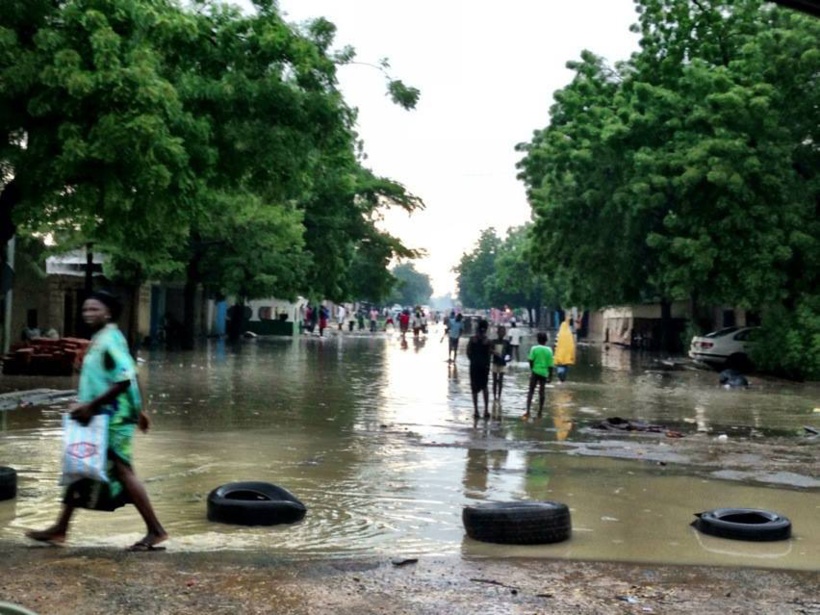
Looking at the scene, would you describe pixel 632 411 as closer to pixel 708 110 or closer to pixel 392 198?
pixel 708 110

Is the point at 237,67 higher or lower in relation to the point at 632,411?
higher

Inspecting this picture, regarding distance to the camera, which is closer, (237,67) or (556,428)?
(556,428)

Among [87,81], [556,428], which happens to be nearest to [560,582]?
[556,428]

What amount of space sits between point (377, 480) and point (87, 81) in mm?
7824

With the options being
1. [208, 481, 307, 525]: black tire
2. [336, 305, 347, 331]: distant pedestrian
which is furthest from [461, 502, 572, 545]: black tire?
[336, 305, 347, 331]: distant pedestrian

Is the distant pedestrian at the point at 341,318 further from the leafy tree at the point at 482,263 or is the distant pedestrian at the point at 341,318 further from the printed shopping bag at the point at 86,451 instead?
the printed shopping bag at the point at 86,451

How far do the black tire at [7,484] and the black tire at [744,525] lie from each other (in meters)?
5.82

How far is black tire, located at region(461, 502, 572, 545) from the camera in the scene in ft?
26.2

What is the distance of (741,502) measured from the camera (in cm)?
1023

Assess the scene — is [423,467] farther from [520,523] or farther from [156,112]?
[156,112]

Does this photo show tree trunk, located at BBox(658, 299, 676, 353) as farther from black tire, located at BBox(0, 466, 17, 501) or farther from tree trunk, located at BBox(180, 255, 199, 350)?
black tire, located at BBox(0, 466, 17, 501)

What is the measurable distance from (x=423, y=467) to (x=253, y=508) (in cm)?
388

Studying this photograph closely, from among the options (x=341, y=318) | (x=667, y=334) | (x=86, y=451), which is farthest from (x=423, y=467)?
(x=341, y=318)

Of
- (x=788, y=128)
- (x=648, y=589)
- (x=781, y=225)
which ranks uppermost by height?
(x=788, y=128)
